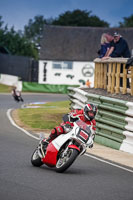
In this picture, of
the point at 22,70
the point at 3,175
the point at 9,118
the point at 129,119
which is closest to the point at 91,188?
the point at 3,175

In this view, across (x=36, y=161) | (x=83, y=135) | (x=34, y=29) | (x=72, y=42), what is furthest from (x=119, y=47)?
(x=34, y=29)

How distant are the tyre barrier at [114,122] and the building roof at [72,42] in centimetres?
5677

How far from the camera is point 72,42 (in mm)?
73625

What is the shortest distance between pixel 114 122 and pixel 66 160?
17.1 ft

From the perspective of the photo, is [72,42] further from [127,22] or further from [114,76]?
[114,76]

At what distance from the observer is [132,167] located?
11.1 meters

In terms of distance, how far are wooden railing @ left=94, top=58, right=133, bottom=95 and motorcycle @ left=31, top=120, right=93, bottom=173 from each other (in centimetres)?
548

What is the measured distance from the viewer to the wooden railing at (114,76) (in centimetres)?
1535

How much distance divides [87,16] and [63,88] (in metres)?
51.7

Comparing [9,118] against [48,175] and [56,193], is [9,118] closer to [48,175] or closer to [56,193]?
[48,175]

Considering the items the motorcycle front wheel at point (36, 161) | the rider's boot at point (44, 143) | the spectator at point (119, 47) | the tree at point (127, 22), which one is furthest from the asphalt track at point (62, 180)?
the tree at point (127, 22)

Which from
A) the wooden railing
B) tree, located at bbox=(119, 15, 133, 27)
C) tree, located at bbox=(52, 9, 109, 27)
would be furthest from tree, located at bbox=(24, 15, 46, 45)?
the wooden railing

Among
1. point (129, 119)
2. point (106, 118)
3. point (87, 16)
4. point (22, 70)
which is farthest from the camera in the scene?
point (87, 16)

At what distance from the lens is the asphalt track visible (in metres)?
7.40
